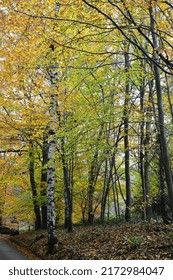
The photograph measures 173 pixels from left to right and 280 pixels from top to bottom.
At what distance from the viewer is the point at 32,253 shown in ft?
39.2

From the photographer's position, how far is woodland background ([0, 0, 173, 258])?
617 centimetres

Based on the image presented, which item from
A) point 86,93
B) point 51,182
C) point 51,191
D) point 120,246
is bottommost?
point 120,246

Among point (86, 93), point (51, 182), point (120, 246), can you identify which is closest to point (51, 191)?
point (51, 182)

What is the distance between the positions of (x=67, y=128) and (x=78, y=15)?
460cm

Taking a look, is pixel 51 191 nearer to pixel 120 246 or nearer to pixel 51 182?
pixel 51 182

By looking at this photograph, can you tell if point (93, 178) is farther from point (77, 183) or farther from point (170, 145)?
point (170, 145)

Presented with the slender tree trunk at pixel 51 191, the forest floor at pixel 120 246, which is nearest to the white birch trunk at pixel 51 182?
the slender tree trunk at pixel 51 191

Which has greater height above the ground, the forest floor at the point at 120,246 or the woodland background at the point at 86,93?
the woodland background at the point at 86,93

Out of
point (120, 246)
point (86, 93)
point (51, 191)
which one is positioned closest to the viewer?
point (120, 246)

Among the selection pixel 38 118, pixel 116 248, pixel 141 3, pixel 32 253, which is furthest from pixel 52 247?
pixel 141 3

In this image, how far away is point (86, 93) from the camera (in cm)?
1139

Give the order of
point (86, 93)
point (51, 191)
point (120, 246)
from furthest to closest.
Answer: point (86, 93) < point (51, 191) < point (120, 246)

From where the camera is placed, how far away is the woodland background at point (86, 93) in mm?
6172

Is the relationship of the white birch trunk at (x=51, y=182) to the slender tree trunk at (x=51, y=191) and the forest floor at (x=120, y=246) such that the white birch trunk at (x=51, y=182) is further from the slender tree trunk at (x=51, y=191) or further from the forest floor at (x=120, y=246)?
the forest floor at (x=120, y=246)
